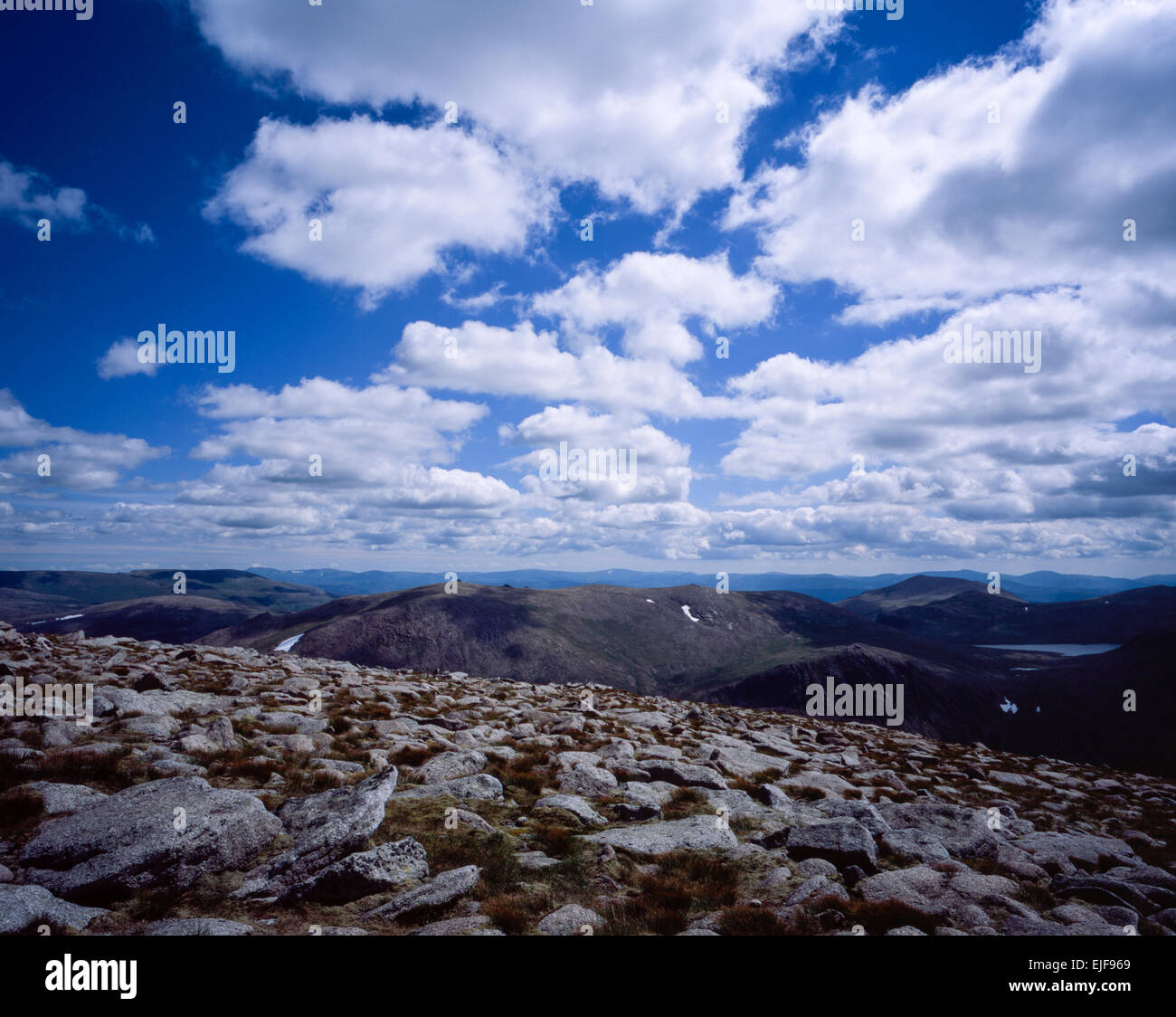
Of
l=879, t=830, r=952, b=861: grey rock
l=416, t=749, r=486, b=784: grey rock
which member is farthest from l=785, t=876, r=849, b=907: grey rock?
l=416, t=749, r=486, b=784: grey rock

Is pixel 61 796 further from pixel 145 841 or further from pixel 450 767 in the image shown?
pixel 450 767

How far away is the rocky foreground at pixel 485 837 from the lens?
8.64 m

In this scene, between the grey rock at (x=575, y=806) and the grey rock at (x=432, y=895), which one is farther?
the grey rock at (x=575, y=806)

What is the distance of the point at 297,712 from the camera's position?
64.3ft

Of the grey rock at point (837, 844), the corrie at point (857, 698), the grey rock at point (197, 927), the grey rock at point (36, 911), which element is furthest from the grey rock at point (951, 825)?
the corrie at point (857, 698)

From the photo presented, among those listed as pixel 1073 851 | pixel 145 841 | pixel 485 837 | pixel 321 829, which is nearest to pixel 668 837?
pixel 485 837

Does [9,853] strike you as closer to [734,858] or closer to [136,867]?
[136,867]

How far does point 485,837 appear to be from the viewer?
37.4ft

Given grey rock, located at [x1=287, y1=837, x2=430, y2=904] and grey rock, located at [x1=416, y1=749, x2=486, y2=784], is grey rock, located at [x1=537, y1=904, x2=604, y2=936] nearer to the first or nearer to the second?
grey rock, located at [x1=287, y1=837, x2=430, y2=904]

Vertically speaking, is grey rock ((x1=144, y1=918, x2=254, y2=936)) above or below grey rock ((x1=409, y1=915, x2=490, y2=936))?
above

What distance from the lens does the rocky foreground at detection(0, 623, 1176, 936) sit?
8641 millimetres

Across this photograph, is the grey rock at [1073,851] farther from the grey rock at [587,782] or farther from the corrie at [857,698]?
the corrie at [857,698]

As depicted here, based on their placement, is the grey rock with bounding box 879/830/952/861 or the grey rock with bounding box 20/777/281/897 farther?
the grey rock with bounding box 879/830/952/861
